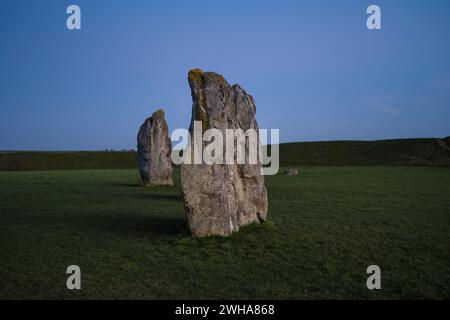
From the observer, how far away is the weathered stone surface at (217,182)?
10648 millimetres

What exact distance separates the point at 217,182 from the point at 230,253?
201 centimetres

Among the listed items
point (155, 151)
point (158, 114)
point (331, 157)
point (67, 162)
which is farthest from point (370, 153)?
point (155, 151)

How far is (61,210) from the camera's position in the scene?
647 inches

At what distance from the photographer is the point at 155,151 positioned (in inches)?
1008

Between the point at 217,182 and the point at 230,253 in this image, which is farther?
the point at 217,182

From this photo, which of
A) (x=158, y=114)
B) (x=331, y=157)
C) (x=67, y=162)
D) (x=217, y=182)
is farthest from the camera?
(x=331, y=157)

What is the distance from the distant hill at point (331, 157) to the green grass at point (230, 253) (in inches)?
1938

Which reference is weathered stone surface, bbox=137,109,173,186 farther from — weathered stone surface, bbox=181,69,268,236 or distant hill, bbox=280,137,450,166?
distant hill, bbox=280,137,450,166

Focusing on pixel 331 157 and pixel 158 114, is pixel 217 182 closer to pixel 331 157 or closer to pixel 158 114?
pixel 158 114

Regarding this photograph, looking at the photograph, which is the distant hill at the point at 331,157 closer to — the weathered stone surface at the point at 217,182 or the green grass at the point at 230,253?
the green grass at the point at 230,253

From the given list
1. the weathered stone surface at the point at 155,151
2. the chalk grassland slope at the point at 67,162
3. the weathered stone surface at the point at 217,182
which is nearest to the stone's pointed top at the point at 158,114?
the weathered stone surface at the point at 155,151
